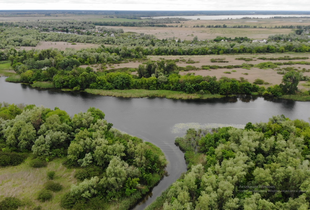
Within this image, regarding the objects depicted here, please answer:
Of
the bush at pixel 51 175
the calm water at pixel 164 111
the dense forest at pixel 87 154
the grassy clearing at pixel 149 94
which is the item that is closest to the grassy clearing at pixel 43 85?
the calm water at pixel 164 111

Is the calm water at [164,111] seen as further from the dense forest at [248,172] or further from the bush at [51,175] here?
the bush at [51,175]

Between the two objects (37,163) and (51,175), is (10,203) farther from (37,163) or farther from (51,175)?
(37,163)

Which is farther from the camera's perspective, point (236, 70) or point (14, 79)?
point (236, 70)

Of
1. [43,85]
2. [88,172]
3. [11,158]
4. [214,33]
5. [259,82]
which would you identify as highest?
[214,33]

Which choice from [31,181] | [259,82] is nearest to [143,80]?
[259,82]

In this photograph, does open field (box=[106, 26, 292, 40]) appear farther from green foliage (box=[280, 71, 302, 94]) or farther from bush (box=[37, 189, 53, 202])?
bush (box=[37, 189, 53, 202])

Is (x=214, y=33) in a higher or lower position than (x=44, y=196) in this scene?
higher

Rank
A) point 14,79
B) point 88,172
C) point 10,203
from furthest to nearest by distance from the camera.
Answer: point 14,79 → point 88,172 → point 10,203

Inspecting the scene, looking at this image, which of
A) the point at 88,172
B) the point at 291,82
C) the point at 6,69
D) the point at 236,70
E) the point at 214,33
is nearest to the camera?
the point at 88,172
